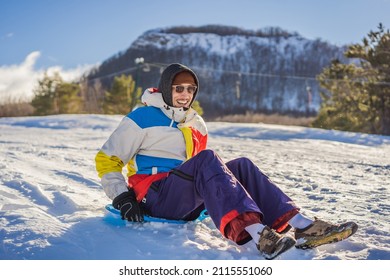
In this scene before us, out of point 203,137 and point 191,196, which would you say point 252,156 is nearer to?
point 203,137

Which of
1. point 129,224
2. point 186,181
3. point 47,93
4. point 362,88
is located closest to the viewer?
point 186,181

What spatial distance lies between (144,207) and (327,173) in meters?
2.50

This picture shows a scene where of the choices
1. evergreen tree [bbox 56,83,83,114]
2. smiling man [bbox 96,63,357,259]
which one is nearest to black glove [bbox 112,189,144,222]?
smiling man [bbox 96,63,357,259]

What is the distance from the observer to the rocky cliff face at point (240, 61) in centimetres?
8100

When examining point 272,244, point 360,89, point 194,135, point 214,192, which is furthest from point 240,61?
point 272,244

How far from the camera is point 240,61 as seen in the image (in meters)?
102

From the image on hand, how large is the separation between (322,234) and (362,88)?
42.3ft

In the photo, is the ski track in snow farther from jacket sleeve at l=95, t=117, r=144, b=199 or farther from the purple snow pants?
jacket sleeve at l=95, t=117, r=144, b=199

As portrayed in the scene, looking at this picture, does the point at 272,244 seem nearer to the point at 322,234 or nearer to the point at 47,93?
the point at 322,234

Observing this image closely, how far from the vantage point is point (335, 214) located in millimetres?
2350

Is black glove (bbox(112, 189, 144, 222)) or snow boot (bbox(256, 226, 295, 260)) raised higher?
black glove (bbox(112, 189, 144, 222))

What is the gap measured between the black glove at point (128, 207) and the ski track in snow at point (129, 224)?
0.06 m

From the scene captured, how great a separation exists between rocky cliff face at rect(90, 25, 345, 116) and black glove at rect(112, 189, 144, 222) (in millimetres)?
68415

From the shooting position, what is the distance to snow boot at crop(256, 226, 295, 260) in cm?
150
